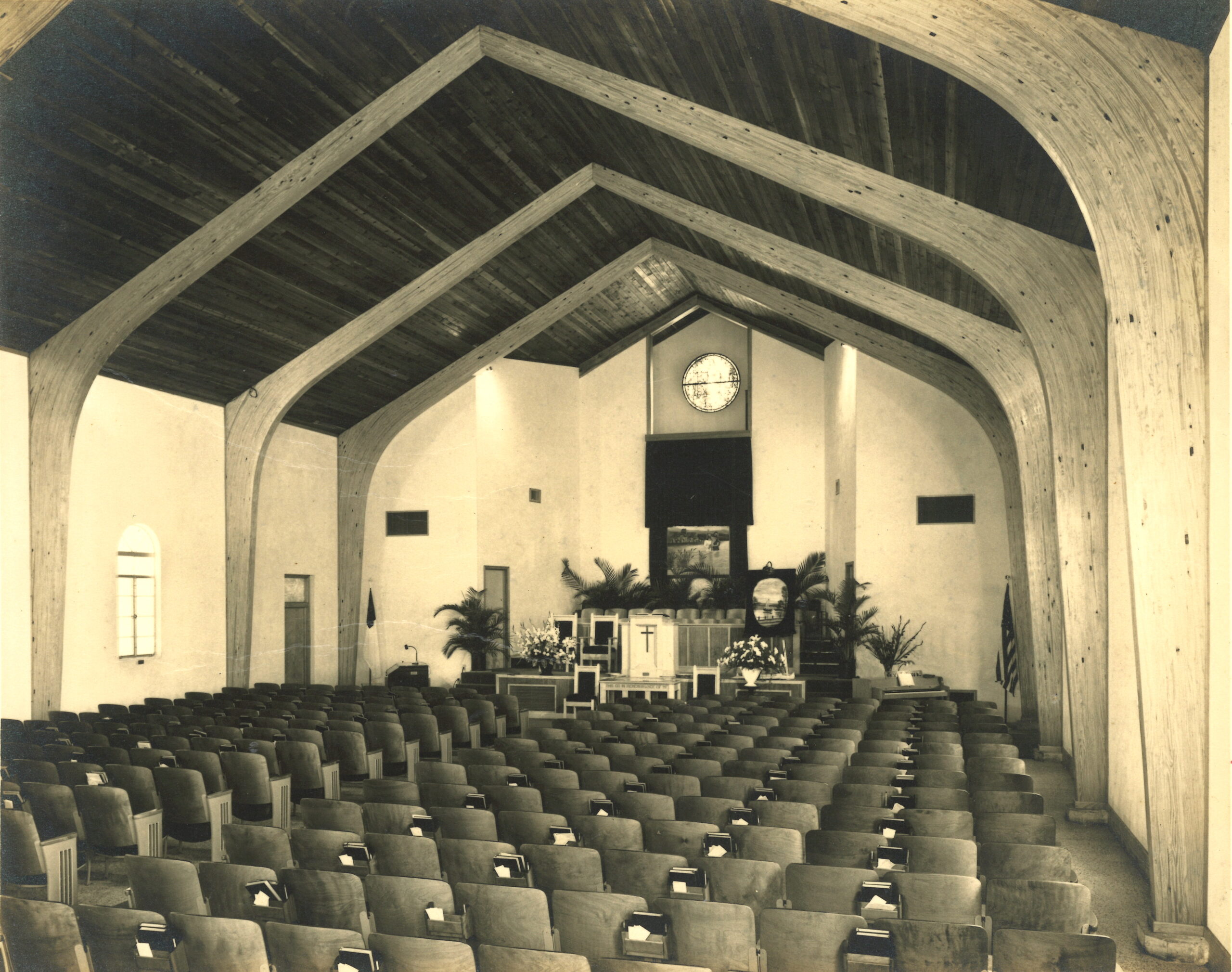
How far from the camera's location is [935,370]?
1617 centimetres

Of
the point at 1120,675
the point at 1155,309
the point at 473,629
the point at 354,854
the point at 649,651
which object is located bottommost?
the point at 354,854

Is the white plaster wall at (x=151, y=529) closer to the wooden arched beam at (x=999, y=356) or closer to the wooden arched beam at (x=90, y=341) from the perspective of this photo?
the wooden arched beam at (x=90, y=341)

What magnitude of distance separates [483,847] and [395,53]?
817 cm

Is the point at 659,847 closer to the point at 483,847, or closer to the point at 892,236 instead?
the point at 483,847

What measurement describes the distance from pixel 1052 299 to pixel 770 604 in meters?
12.8

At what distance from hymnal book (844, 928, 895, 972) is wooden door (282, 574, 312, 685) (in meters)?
15.2

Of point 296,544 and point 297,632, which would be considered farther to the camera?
point 297,632

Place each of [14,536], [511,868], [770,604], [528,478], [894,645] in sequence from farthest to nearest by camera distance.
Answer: [528,478] < [770,604] < [894,645] < [14,536] < [511,868]

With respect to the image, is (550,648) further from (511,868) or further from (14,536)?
(511,868)

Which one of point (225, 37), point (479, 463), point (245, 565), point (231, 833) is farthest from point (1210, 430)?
point (479, 463)

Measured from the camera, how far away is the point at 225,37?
891 centimetres

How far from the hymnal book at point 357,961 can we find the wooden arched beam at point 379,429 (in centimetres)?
1551

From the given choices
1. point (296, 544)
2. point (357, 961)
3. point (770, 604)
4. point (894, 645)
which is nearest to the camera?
point (357, 961)

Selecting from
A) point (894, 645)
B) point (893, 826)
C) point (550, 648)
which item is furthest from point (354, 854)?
point (894, 645)
